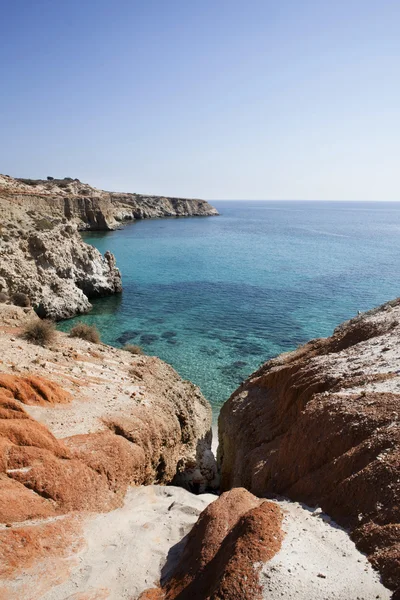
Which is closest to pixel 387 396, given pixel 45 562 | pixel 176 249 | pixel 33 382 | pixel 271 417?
pixel 271 417

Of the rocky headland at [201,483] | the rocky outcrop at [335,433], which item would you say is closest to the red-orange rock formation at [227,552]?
the rocky headland at [201,483]

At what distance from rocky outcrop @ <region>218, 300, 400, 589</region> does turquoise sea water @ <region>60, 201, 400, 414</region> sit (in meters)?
8.23

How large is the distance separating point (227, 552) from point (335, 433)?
4.28 m

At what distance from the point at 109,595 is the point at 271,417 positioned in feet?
27.2

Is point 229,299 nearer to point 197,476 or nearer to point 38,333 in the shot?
Result: point 38,333

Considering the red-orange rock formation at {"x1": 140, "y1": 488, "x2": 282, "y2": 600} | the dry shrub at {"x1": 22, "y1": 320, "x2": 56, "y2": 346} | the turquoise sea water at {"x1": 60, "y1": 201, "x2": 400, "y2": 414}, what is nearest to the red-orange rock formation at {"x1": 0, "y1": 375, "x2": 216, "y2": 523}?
the red-orange rock formation at {"x1": 140, "y1": 488, "x2": 282, "y2": 600}

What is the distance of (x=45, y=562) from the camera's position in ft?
26.3

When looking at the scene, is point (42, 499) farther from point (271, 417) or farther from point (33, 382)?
point (271, 417)

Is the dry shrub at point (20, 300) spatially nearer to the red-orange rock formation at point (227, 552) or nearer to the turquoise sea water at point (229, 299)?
the turquoise sea water at point (229, 299)

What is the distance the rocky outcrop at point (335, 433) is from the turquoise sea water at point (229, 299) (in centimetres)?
823

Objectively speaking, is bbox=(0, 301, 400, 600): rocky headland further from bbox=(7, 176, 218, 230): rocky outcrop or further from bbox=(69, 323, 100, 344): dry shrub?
bbox=(7, 176, 218, 230): rocky outcrop

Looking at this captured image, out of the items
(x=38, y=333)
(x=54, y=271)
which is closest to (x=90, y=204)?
(x=54, y=271)

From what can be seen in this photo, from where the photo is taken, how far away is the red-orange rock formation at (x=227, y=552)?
6.24m

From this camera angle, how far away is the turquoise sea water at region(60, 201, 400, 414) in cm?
2938
